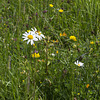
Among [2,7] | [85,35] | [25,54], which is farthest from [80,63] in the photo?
[2,7]

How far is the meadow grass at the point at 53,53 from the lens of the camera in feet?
4.34

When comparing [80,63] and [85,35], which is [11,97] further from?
[85,35]

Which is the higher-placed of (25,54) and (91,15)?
(91,15)

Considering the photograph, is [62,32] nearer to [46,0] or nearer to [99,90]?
[46,0]

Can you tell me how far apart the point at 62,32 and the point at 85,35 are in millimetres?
297

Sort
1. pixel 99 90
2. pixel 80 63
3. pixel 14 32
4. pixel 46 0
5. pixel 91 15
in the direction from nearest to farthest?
1. pixel 99 90
2. pixel 80 63
3. pixel 14 32
4. pixel 91 15
5. pixel 46 0

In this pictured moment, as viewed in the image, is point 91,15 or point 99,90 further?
point 91,15

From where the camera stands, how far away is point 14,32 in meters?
2.16

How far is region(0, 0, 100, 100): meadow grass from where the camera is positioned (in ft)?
4.34

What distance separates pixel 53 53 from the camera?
5.88ft

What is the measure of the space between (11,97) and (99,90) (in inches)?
26.3

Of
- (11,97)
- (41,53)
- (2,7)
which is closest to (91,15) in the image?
(41,53)

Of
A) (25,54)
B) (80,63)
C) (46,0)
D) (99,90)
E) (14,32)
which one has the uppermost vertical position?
(46,0)

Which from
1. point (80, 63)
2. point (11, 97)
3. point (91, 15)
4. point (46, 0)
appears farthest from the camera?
point (46, 0)
